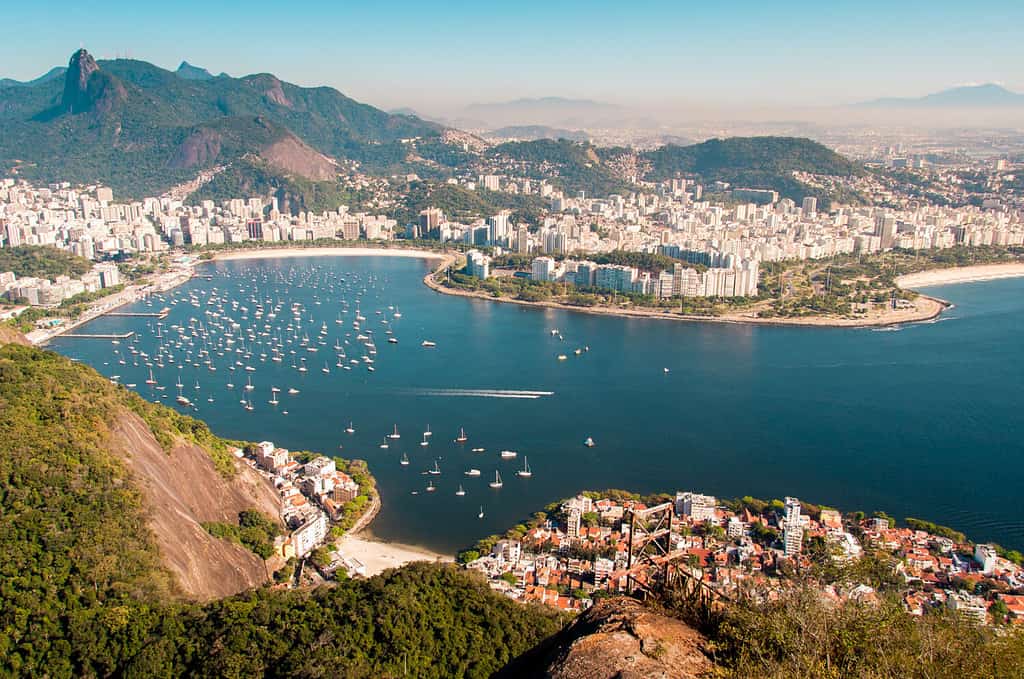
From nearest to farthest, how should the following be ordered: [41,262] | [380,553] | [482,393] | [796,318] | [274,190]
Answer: [380,553] → [482,393] → [796,318] → [41,262] → [274,190]

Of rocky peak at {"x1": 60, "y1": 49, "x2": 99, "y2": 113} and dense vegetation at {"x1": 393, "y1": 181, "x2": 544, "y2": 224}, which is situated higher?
rocky peak at {"x1": 60, "y1": 49, "x2": 99, "y2": 113}

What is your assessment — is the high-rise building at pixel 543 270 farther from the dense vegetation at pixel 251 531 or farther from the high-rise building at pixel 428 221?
the dense vegetation at pixel 251 531

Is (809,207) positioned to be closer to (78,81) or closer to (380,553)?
(380,553)

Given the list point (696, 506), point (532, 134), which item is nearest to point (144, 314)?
point (696, 506)

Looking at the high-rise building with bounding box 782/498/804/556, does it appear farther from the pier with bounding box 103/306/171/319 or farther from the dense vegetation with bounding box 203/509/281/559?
the pier with bounding box 103/306/171/319

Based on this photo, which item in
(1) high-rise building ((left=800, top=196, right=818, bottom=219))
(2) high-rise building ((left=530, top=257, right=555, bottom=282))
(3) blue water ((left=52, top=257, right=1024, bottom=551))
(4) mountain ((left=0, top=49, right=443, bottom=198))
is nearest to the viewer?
(3) blue water ((left=52, top=257, right=1024, bottom=551))

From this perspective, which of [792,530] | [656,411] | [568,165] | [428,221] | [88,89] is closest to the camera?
[792,530]

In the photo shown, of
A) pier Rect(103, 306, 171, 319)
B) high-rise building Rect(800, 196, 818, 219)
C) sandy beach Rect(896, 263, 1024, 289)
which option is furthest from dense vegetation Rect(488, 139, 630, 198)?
pier Rect(103, 306, 171, 319)
